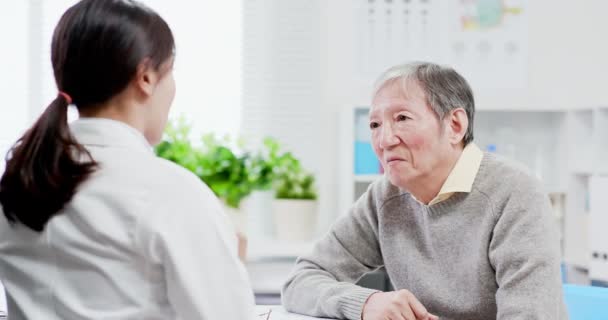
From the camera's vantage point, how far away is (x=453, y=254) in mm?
1499

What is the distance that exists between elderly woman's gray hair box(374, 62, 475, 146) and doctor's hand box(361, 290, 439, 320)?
380 mm

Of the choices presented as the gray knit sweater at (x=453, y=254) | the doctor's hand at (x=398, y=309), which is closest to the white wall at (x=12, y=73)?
the gray knit sweater at (x=453, y=254)

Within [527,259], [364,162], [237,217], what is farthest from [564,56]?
[527,259]

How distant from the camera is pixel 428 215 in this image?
5.06ft

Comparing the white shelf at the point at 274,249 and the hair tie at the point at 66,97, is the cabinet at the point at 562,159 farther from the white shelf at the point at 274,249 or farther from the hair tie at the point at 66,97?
the hair tie at the point at 66,97

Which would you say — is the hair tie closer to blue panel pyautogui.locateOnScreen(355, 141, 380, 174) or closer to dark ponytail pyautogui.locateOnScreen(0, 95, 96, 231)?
dark ponytail pyautogui.locateOnScreen(0, 95, 96, 231)

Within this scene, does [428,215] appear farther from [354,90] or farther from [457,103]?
[354,90]

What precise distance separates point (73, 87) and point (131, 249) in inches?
9.5

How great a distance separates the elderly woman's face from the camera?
1.49 meters

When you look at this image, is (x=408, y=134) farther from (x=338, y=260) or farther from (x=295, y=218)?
(x=295, y=218)

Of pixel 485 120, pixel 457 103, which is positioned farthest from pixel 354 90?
pixel 457 103

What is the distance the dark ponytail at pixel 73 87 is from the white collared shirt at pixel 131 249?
0.08ft

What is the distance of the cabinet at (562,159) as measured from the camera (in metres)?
3.21

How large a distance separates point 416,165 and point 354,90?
2198mm
